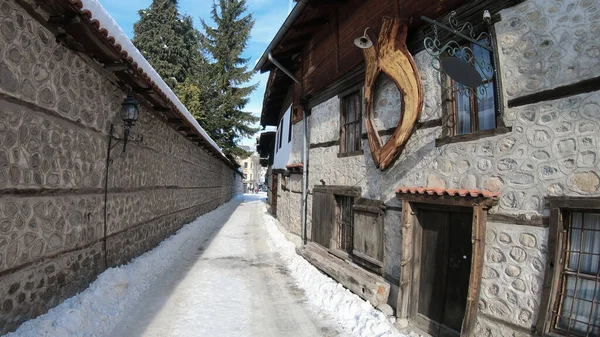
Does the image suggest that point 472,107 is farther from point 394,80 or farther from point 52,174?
point 52,174

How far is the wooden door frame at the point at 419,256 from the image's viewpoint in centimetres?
406

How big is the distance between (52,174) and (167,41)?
2495 cm

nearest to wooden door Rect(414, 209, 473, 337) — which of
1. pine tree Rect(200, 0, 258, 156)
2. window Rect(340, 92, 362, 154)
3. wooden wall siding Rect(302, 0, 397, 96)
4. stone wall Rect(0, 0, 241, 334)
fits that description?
window Rect(340, 92, 362, 154)

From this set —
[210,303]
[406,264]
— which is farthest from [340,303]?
[210,303]

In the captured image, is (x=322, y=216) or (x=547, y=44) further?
(x=322, y=216)

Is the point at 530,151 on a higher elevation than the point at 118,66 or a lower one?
lower

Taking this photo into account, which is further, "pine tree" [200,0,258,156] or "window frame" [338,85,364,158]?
"pine tree" [200,0,258,156]

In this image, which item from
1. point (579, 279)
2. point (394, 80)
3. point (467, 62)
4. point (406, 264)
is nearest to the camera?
point (579, 279)

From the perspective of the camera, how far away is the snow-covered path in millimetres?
4730

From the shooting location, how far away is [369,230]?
6703 millimetres

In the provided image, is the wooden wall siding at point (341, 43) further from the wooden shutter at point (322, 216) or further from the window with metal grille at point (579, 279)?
the window with metal grille at point (579, 279)

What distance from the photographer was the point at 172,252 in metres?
8.84

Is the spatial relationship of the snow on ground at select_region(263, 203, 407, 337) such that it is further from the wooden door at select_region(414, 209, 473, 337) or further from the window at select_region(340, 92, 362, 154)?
the window at select_region(340, 92, 362, 154)

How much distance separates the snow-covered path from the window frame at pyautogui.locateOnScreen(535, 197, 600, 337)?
247cm
